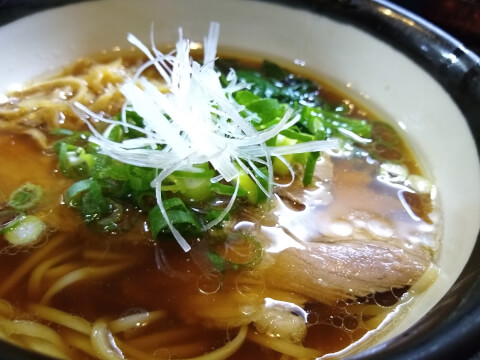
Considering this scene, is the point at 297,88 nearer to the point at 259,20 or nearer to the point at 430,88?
the point at 259,20

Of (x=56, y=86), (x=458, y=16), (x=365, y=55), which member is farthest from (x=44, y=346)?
(x=458, y=16)

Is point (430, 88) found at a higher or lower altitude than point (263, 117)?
higher

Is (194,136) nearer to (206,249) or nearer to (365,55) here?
(206,249)

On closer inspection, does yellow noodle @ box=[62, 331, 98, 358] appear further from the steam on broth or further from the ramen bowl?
the ramen bowl

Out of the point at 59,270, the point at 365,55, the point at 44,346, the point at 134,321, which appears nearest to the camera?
the point at 44,346

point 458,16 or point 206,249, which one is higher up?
point 458,16

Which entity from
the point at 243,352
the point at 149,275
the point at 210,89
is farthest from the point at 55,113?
the point at 243,352

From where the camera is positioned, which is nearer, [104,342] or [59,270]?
[104,342]
